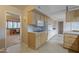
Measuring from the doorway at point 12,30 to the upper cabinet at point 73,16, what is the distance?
0.93 metres

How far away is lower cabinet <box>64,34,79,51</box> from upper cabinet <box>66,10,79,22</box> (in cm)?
29

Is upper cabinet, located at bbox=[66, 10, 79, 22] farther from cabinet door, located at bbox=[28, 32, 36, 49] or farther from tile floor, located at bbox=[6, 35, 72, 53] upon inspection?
cabinet door, located at bbox=[28, 32, 36, 49]

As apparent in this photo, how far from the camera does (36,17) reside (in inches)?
70.5

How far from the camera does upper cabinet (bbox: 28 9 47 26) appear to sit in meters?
1.77

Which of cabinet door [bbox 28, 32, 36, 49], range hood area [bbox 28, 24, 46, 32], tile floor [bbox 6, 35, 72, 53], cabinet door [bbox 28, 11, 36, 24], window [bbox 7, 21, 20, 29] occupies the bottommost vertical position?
tile floor [bbox 6, 35, 72, 53]

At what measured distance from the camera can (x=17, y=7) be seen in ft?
5.63

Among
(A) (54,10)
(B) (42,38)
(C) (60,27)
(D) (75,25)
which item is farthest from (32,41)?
(D) (75,25)

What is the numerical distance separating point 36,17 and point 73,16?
26.8 inches

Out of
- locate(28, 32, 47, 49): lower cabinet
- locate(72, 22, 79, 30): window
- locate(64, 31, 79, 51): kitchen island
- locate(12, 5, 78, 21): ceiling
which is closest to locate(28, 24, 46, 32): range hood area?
locate(28, 32, 47, 49): lower cabinet

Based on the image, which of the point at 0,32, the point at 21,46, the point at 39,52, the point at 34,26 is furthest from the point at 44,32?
the point at 0,32

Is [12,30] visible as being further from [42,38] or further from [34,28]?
[42,38]

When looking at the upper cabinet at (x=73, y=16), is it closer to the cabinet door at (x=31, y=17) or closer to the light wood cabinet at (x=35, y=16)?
the light wood cabinet at (x=35, y=16)

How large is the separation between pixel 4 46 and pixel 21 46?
0.99 feet
